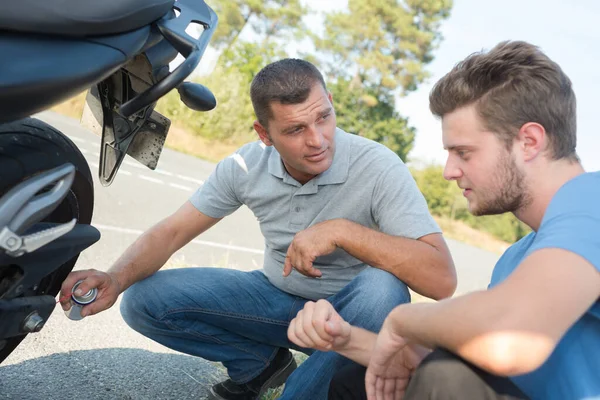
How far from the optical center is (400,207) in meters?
2.48

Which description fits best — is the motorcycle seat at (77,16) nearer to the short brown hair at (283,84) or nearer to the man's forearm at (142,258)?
the short brown hair at (283,84)

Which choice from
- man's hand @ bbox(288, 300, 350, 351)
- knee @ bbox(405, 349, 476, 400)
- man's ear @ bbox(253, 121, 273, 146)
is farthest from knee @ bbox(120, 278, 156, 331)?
knee @ bbox(405, 349, 476, 400)

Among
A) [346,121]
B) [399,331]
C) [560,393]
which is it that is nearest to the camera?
[560,393]

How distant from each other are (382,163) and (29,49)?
58.3 inches

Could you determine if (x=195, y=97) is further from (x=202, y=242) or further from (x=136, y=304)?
(x=202, y=242)

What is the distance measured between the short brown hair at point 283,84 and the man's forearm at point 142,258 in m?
0.64

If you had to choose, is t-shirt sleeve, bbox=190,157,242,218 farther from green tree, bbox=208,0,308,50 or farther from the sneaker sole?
green tree, bbox=208,0,308,50

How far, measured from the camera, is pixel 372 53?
31344 mm

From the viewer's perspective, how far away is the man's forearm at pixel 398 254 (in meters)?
2.32

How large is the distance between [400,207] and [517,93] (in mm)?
781

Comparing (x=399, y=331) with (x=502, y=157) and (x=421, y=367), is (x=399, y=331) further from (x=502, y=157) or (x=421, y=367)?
(x=502, y=157)

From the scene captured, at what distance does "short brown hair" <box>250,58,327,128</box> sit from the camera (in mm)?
2699

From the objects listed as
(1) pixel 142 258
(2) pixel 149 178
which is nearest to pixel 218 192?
(1) pixel 142 258

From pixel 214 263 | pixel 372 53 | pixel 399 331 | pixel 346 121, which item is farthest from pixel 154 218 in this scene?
pixel 372 53
